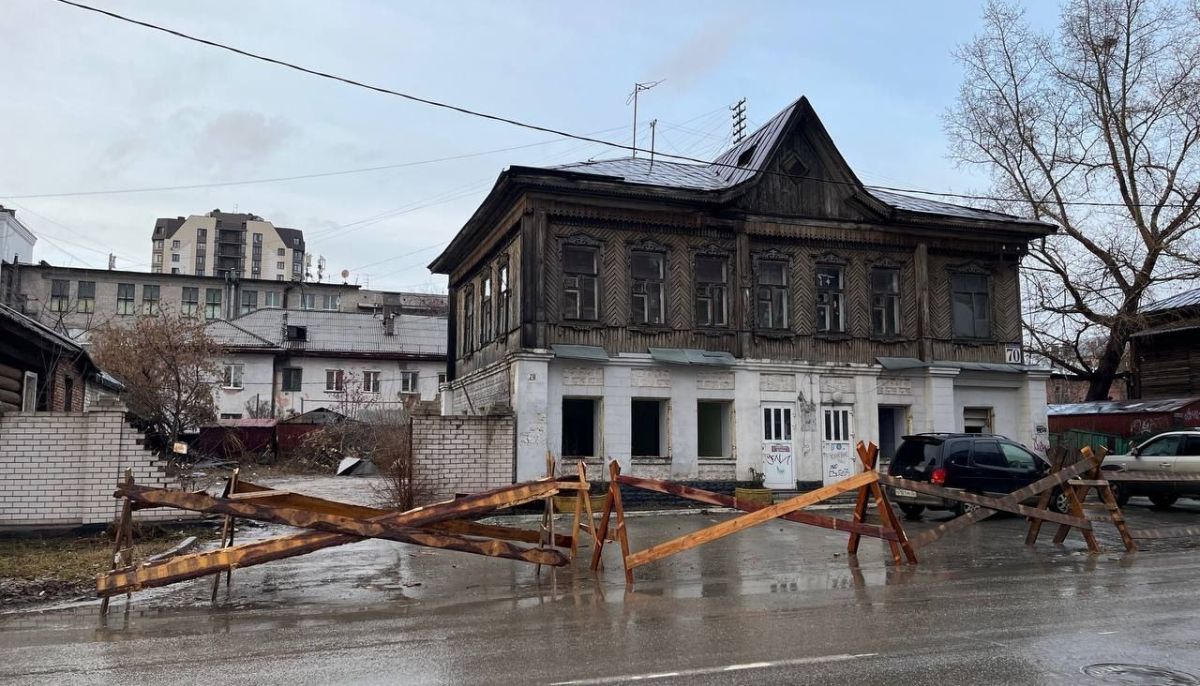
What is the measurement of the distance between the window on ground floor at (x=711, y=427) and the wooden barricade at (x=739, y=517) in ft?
40.2

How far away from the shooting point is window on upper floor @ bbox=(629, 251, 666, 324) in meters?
22.2

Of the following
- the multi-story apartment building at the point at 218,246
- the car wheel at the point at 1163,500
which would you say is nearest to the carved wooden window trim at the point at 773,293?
the car wheel at the point at 1163,500

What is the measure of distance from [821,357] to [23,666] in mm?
20273

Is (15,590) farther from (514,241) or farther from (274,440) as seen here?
(274,440)

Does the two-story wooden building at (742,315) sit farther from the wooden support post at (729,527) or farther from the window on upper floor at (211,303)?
the window on upper floor at (211,303)

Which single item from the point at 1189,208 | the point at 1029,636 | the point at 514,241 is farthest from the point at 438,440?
the point at 1189,208

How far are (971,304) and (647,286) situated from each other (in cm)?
1035

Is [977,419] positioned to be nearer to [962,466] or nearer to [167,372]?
[962,466]

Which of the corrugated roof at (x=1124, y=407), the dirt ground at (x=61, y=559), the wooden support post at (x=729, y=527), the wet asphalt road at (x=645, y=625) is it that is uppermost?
the corrugated roof at (x=1124, y=407)

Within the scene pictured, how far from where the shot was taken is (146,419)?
94.9ft

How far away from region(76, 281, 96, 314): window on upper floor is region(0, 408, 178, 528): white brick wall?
61.2 meters

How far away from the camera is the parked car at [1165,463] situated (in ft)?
64.2

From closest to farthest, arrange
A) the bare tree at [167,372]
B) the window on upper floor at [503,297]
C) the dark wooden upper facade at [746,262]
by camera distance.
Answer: the dark wooden upper facade at [746,262] < the window on upper floor at [503,297] < the bare tree at [167,372]

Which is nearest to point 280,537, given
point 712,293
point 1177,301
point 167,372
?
point 712,293
